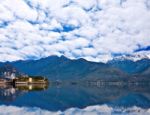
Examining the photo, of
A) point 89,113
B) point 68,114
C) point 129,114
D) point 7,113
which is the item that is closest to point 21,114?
point 7,113

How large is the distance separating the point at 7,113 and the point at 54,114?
735 cm

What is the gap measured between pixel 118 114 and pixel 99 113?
13.5 ft

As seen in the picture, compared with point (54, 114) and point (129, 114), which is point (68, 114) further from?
point (129, 114)

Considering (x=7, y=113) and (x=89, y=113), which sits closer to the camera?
(x=7, y=113)

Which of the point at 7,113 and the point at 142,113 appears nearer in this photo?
the point at 7,113

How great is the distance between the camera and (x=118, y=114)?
63.2 m

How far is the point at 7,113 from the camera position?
62406 millimetres

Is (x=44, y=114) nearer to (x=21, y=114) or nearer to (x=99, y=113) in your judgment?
(x=21, y=114)

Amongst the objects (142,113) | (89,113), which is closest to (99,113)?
(89,113)

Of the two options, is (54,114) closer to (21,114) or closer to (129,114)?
(21,114)

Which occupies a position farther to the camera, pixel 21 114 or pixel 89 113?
Result: pixel 89 113

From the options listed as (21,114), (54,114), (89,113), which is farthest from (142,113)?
(21,114)

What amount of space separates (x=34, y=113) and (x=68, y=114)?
18.3 feet

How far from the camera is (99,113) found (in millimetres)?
66312
